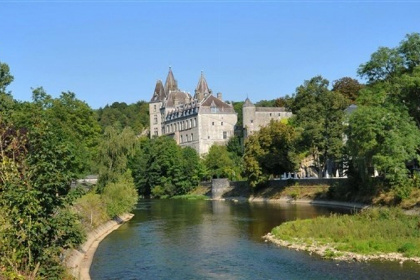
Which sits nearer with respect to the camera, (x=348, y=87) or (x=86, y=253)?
(x=86, y=253)

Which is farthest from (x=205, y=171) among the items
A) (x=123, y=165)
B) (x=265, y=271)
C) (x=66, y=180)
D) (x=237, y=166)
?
(x=66, y=180)

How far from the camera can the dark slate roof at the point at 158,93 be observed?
439ft

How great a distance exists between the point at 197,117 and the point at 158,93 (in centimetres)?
2398

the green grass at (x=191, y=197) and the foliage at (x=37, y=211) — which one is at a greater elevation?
the foliage at (x=37, y=211)

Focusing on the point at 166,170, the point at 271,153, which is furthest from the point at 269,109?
the point at 271,153

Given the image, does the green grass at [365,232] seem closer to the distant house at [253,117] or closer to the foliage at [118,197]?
the foliage at [118,197]

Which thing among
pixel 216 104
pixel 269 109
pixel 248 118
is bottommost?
pixel 248 118

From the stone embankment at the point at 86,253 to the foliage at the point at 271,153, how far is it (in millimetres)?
31647

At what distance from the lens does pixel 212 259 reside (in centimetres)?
2630

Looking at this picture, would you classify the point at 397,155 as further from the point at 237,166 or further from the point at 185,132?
the point at 185,132

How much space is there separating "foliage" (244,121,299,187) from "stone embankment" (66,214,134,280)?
104 ft

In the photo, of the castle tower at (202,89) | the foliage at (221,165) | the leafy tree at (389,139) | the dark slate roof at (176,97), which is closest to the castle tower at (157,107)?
the dark slate roof at (176,97)

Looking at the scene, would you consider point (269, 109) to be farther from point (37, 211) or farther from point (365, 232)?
point (37, 211)

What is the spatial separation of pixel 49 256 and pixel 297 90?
5684cm
